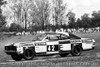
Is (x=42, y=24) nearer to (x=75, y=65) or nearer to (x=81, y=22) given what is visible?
(x=81, y=22)

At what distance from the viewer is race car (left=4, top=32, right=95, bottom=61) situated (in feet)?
44.0

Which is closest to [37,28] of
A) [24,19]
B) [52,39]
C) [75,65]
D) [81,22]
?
[24,19]

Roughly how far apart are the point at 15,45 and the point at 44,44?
5.23 ft

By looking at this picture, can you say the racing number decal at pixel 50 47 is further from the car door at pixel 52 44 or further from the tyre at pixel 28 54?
the tyre at pixel 28 54

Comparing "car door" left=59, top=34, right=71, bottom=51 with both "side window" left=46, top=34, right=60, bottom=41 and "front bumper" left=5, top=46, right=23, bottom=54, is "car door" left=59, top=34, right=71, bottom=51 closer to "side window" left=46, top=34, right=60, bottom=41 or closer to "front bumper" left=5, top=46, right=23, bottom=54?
"side window" left=46, top=34, right=60, bottom=41

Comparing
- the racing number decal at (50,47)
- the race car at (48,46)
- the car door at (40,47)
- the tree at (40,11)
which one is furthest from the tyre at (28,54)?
the tree at (40,11)

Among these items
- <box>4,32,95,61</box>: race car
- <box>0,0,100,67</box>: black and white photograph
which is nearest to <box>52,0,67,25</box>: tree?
<box>0,0,100,67</box>: black and white photograph

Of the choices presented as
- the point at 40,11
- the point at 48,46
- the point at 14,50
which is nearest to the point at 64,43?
the point at 48,46

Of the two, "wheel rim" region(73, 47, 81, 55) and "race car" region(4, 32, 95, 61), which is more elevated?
"race car" region(4, 32, 95, 61)

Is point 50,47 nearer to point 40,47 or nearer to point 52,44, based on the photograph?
point 52,44

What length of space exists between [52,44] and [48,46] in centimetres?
27

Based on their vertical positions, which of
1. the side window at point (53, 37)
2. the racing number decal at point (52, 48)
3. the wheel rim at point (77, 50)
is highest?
the side window at point (53, 37)

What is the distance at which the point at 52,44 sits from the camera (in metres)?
14.3

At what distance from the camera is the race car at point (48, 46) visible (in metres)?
13.4
